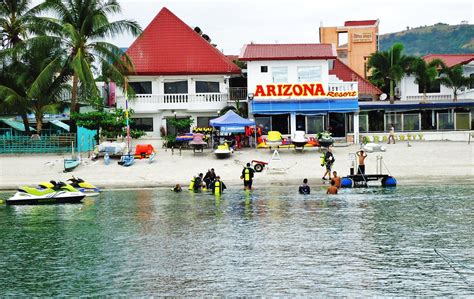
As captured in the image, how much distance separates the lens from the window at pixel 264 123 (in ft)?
173

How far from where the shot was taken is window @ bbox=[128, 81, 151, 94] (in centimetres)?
5488

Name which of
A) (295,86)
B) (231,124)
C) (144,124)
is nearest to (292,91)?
(295,86)

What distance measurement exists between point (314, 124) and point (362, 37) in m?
53.6

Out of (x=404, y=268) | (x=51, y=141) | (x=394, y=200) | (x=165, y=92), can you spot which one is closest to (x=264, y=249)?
(x=404, y=268)

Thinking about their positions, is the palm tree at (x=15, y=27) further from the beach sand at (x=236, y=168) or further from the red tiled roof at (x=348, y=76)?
the red tiled roof at (x=348, y=76)

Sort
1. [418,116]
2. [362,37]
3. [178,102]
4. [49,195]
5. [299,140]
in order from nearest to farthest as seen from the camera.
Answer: [49,195] < [299,140] < [178,102] < [418,116] < [362,37]

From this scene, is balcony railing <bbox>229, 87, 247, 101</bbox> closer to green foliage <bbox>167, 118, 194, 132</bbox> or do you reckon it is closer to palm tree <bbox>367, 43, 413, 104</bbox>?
green foliage <bbox>167, 118, 194, 132</bbox>

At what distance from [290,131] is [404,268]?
3195cm

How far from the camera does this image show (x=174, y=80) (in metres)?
55.0

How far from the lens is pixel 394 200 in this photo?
33.1 m

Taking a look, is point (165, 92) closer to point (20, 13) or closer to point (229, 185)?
point (20, 13)

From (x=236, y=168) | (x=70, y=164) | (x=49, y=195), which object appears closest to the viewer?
(x=49, y=195)

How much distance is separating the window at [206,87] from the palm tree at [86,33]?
7.08m

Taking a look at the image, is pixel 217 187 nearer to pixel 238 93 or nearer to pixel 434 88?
pixel 238 93
